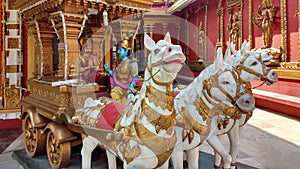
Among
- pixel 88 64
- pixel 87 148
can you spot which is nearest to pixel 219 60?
pixel 87 148

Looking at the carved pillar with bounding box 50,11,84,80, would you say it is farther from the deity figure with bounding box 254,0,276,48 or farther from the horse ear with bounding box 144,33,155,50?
the deity figure with bounding box 254,0,276,48

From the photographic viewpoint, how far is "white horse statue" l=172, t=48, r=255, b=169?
2.24 meters

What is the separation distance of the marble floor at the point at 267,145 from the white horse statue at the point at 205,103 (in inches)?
70.2

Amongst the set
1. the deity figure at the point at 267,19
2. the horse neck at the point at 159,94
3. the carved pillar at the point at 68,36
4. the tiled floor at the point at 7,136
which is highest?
the deity figure at the point at 267,19

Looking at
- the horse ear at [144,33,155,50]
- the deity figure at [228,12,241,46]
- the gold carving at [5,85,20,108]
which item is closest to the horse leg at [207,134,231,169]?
the horse ear at [144,33,155,50]

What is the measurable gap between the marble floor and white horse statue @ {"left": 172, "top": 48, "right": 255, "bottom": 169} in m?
1.78

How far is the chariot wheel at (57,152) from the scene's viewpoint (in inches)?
119

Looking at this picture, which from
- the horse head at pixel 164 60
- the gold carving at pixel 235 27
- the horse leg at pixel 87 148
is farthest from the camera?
the gold carving at pixel 235 27

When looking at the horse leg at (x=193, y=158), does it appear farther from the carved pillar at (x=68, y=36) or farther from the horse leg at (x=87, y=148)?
the carved pillar at (x=68, y=36)

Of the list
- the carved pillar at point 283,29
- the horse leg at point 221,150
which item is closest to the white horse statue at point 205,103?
the horse leg at point 221,150

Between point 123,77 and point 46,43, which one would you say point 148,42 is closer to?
point 123,77

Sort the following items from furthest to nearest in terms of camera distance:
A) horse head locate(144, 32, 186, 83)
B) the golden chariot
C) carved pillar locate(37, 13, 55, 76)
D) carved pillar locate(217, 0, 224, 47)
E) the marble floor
Answer: 1. carved pillar locate(217, 0, 224, 47)
2. carved pillar locate(37, 13, 55, 76)
3. the marble floor
4. the golden chariot
5. horse head locate(144, 32, 186, 83)

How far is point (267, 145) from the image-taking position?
14.8 ft

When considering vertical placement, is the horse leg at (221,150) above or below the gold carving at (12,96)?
below
